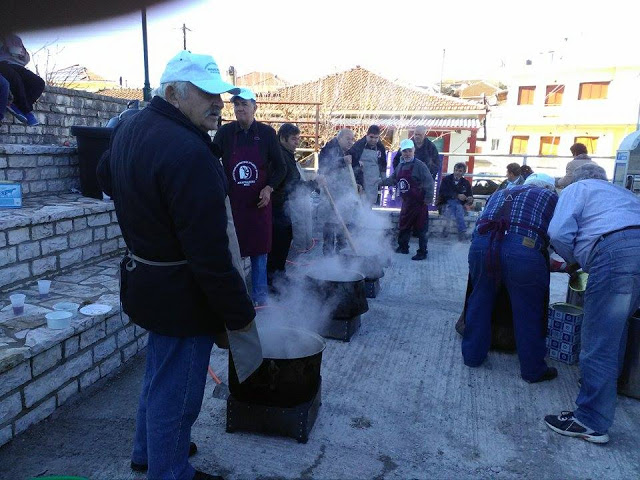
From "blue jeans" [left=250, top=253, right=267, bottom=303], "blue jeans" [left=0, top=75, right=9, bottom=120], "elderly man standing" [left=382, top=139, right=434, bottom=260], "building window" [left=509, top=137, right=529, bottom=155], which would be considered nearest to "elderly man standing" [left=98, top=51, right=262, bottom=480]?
"blue jeans" [left=250, top=253, right=267, bottom=303]

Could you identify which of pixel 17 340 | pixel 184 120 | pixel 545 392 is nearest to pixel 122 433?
pixel 17 340

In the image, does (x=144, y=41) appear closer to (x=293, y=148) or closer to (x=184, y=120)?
(x=293, y=148)

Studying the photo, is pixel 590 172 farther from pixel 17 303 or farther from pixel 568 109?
pixel 568 109

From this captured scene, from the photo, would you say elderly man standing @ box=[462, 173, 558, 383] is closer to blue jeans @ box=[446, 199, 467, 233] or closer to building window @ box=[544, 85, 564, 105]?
blue jeans @ box=[446, 199, 467, 233]

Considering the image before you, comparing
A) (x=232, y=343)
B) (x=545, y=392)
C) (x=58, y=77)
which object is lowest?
(x=545, y=392)

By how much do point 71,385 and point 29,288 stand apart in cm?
106

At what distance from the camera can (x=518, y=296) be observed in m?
3.64

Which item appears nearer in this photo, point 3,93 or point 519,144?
point 3,93

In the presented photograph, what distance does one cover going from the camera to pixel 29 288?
3725mm

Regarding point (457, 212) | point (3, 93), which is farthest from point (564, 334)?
point (3, 93)

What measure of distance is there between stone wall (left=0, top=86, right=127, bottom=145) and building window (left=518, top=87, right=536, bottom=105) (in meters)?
30.9

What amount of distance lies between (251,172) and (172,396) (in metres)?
2.66

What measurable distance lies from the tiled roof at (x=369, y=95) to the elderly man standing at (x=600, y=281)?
19.1 m

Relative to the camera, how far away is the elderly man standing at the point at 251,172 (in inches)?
172
